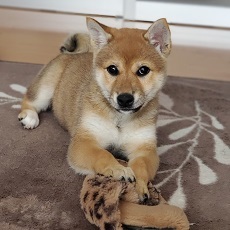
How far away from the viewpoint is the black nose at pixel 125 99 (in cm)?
155

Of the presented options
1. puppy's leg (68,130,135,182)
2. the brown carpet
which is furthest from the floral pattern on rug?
puppy's leg (68,130,135,182)

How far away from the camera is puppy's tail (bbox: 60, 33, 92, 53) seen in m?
2.23

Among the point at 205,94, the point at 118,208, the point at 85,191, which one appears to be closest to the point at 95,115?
the point at 85,191

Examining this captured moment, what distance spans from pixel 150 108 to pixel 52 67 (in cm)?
60

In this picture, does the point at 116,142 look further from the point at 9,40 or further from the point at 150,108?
the point at 9,40

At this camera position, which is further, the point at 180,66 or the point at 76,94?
the point at 180,66

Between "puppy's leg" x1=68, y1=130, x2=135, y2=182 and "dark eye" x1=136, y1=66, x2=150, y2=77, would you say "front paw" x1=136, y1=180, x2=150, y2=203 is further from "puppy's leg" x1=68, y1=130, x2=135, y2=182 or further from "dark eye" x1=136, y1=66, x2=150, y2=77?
"dark eye" x1=136, y1=66, x2=150, y2=77

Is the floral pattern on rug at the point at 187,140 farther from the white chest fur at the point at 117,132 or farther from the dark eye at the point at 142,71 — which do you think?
the dark eye at the point at 142,71

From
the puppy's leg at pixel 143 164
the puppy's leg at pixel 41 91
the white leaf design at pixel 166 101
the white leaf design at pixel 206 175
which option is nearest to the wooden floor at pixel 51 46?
the white leaf design at pixel 166 101

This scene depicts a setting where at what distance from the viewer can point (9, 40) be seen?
3.37 m

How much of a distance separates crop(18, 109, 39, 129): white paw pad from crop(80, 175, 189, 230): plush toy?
73 centimetres

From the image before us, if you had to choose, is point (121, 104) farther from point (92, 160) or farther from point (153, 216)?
point (153, 216)

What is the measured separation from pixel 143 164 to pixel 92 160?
0.56ft

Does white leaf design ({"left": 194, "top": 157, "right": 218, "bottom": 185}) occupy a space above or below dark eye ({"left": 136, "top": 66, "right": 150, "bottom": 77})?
below
